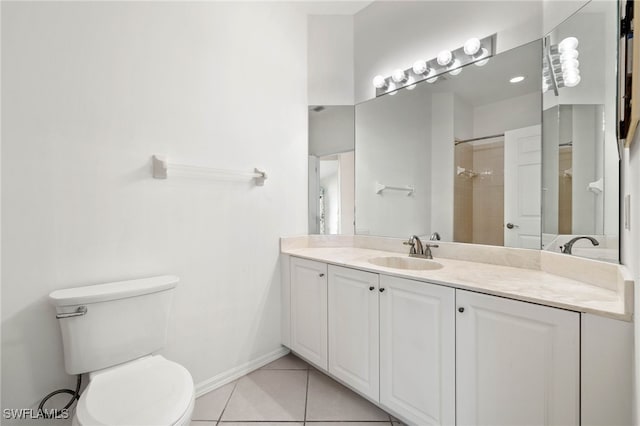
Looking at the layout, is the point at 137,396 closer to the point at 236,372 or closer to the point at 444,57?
the point at 236,372

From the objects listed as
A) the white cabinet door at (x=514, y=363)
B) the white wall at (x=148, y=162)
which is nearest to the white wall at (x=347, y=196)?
the white wall at (x=148, y=162)

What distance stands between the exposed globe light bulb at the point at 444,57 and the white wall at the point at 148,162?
3.41 feet

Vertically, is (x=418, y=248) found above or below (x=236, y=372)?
above

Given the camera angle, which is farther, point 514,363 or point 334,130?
point 334,130

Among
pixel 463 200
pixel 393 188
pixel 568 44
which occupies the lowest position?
pixel 463 200

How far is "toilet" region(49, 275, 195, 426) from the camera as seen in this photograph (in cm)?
96

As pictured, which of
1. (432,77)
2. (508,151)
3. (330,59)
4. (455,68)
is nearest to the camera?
(508,151)

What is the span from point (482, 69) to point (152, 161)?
200 cm

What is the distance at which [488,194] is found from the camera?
5.38 feet

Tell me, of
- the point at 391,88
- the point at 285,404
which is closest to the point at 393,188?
the point at 391,88

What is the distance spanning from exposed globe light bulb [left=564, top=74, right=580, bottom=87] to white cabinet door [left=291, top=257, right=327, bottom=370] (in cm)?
153

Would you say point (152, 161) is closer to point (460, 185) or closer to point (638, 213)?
point (460, 185)

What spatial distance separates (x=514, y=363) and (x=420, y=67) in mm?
1833

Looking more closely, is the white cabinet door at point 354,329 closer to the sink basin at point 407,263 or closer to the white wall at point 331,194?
the sink basin at point 407,263
